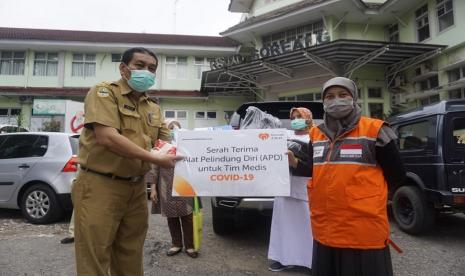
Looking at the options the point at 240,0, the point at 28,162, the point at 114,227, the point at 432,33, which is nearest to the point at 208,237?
the point at 114,227

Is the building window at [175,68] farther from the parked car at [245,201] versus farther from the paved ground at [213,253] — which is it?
the parked car at [245,201]

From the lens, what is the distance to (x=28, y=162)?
21.5 feet

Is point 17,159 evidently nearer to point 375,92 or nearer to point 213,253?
point 213,253

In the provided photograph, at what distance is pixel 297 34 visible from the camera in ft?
61.4

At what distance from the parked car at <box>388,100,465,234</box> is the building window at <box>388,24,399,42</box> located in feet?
43.6

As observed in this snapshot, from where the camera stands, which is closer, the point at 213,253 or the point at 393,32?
the point at 213,253

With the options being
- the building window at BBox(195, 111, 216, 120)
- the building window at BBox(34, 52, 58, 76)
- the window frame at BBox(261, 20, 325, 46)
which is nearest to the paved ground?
the window frame at BBox(261, 20, 325, 46)

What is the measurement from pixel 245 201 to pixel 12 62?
2360cm

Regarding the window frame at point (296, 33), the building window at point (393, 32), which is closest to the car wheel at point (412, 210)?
the window frame at point (296, 33)

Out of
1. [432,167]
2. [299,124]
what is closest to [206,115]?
[432,167]

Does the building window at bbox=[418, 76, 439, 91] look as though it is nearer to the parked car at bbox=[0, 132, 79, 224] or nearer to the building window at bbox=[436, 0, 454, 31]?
the building window at bbox=[436, 0, 454, 31]

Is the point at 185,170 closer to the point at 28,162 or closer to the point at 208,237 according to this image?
the point at 208,237

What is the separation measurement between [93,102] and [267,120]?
8.16 feet

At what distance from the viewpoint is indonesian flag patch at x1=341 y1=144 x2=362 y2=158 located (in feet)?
7.31
